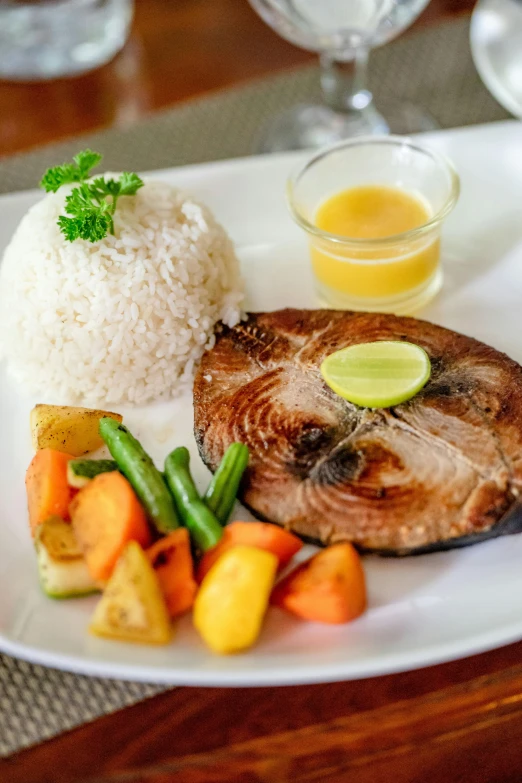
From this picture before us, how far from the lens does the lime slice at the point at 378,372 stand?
247 cm

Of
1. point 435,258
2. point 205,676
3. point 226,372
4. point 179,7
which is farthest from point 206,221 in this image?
point 179,7

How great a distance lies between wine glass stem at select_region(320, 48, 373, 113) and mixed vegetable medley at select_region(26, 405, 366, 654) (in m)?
2.35

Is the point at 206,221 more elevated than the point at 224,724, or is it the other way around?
the point at 206,221

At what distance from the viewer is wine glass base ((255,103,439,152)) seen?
401cm

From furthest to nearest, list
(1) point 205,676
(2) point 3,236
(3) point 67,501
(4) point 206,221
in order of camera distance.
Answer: (2) point 3,236, (4) point 206,221, (3) point 67,501, (1) point 205,676

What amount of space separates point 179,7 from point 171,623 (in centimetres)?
388

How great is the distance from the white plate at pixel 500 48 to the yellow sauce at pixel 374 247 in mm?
1113

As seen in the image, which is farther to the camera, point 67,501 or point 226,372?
point 226,372

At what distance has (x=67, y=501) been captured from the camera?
238 cm

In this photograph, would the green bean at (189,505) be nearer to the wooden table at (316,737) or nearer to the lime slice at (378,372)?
the wooden table at (316,737)

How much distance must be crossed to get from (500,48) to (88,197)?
2.30 m

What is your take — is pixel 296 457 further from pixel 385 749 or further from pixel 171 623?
pixel 385 749

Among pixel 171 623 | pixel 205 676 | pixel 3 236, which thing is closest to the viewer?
pixel 205 676

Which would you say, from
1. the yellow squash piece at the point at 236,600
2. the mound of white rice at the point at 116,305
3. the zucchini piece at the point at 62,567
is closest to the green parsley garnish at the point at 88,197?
the mound of white rice at the point at 116,305
